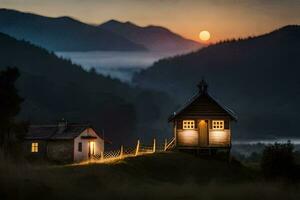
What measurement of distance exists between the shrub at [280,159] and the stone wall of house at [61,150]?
84.9 ft

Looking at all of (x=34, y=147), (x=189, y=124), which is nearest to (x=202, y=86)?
(x=189, y=124)

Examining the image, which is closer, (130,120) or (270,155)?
(270,155)

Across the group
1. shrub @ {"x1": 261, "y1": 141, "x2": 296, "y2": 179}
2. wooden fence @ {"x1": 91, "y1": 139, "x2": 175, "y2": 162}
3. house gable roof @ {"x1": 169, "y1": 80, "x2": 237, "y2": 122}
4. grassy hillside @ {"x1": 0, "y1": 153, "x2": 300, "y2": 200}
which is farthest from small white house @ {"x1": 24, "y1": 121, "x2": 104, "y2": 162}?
shrub @ {"x1": 261, "y1": 141, "x2": 296, "y2": 179}

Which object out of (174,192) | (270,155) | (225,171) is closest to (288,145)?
(270,155)

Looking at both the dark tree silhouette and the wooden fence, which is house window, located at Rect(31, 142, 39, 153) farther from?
the dark tree silhouette

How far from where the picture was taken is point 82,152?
80562 mm

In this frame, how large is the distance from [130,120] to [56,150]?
112 m

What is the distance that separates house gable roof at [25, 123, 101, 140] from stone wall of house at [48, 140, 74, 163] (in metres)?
0.60

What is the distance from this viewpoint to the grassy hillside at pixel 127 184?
46250 millimetres

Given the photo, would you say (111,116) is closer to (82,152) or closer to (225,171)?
(82,152)

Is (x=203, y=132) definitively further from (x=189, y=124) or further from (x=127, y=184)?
(x=127, y=184)

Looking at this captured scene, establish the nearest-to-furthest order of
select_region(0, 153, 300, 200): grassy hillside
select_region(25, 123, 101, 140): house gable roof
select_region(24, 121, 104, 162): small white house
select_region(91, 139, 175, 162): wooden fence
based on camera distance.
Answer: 1. select_region(0, 153, 300, 200): grassy hillside
2. select_region(91, 139, 175, 162): wooden fence
3. select_region(24, 121, 104, 162): small white house
4. select_region(25, 123, 101, 140): house gable roof

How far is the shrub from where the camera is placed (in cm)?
6062

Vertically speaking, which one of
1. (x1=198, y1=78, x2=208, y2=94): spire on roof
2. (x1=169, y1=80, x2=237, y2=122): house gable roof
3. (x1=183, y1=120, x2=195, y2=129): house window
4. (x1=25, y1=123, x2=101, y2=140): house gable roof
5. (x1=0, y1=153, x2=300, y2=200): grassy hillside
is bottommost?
(x1=0, y1=153, x2=300, y2=200): grassy hillside
